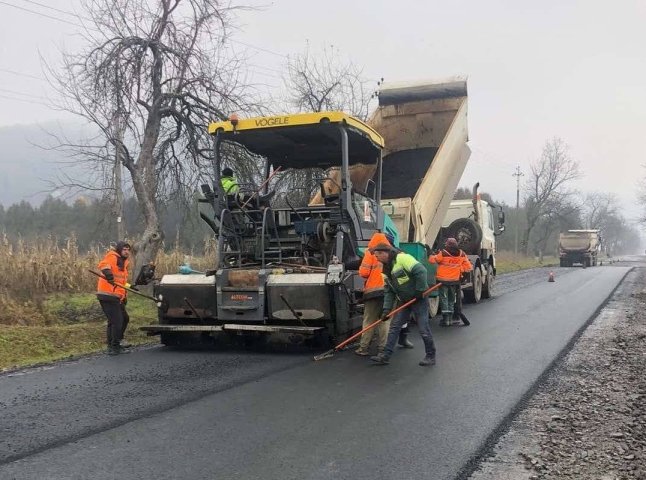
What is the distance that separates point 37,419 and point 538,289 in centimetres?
1493

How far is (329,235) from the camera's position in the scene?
7.91 metres

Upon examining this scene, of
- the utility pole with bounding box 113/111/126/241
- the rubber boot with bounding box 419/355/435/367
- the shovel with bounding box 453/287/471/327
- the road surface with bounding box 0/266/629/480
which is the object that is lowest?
the road surface with bounding box 0/266/629/480

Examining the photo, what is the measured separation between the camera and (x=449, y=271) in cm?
1027

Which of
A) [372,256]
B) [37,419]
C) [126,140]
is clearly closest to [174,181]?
[126,140]

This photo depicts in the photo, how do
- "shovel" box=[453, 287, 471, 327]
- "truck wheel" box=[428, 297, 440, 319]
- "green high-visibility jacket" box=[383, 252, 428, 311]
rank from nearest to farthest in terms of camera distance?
"green high-visibility jacket" box=[383, 252, 428, 311]
"shovel" box=[453, 287, 471, 327]
"truck wheel" box=[428, 297, 440, 319]

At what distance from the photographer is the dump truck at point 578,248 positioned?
36.0m

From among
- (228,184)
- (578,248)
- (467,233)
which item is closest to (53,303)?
(228,184)

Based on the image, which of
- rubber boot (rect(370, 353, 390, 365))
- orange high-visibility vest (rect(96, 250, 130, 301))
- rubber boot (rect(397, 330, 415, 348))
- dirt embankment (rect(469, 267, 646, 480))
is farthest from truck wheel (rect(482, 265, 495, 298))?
orange high-visibility vest (rect(96, 250, 130, 301))

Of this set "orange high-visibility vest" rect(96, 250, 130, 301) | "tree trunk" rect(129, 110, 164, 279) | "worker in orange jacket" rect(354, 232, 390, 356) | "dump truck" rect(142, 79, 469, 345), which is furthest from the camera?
"tree trunk" rect(129, 110, 164, 279)

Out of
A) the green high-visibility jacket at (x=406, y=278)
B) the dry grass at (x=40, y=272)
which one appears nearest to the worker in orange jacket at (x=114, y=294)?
the dry grass at (x=40, y=272)

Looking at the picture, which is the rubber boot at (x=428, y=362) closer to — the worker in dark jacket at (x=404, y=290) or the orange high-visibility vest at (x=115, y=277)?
the worker in dark jacket at (x=404, y=290)

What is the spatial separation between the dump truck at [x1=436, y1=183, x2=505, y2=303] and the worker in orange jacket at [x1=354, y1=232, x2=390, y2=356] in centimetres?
551

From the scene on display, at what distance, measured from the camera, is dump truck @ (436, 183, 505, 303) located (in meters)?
13.5

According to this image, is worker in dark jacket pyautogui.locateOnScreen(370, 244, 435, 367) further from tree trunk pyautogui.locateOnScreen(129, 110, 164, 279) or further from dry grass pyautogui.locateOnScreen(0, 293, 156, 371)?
tree trunk pyautogui.locateOnScreen(129, 110, 164, 279)
